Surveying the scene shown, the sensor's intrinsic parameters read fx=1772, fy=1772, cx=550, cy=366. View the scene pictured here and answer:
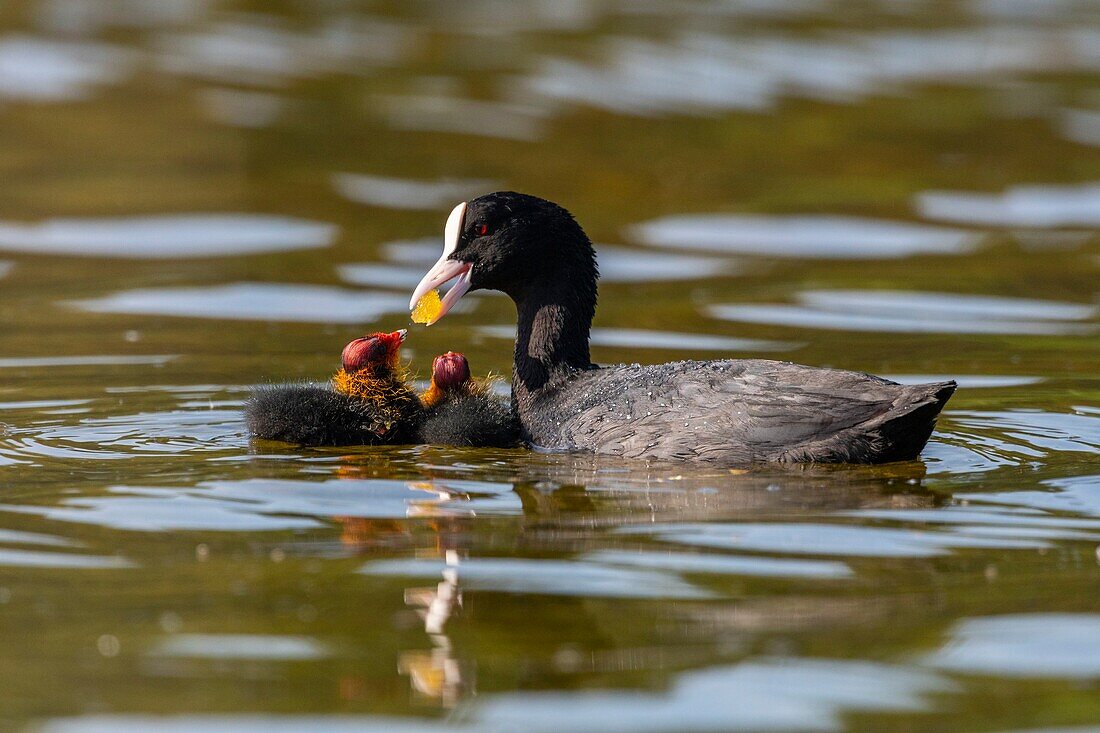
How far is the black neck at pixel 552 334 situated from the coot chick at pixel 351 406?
56cm

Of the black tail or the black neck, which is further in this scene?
the black neck

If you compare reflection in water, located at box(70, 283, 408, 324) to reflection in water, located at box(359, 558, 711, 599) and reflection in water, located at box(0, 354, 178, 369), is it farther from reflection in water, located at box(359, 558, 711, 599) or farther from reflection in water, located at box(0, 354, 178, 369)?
reflection in water, located at box(359, 558, 711, 599)

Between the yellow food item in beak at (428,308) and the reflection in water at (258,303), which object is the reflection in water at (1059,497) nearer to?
the yellow food item in beak at (428,308)

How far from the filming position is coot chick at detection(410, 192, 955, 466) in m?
6.94

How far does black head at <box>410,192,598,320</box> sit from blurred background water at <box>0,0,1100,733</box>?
3.21 ft

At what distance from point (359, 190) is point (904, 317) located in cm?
552

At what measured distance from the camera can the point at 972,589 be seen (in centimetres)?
530

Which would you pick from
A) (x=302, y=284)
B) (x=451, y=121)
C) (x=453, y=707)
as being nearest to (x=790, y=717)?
(x=453, y=707)

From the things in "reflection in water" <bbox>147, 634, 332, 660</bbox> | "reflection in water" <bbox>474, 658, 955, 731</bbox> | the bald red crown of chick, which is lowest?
"reflection in water" <bbox>147, 634, 332, 660</bbox>

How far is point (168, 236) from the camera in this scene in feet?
45.5

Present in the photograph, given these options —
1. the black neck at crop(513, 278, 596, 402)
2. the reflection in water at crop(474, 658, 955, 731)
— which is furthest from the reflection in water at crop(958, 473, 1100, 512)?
the black neck at crop(513, 278, 596, 402)

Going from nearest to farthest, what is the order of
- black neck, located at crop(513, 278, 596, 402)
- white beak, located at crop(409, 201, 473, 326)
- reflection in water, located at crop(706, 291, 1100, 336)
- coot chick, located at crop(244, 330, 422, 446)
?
1. coot chick, located at crop(244, 330, 422, 446)
2. white beak, located at crop(409, 201, 473, 326)
3. black neck, located at crop(513, 278, 596, 402)
4. reflection in water, located at crop(706, 291, 1100, 336)

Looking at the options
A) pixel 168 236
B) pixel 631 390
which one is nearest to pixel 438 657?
pixel 631 390

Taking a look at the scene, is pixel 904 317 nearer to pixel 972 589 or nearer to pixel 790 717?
pixel 972 589
